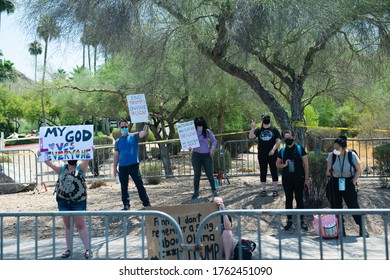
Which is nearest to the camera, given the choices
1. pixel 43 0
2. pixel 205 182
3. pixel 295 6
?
pixel 295 6

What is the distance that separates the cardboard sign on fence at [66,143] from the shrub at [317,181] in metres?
3.98

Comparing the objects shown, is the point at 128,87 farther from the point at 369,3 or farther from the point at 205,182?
the point at 369,3

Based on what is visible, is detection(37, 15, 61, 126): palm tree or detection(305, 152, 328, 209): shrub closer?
detection(305, 152, 328, 209): shrub

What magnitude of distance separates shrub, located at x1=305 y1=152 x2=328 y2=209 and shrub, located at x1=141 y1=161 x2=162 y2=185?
5942 millimetres

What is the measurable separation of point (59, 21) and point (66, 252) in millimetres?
4588

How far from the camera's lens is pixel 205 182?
13.7m

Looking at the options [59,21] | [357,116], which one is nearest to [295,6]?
[59,21]

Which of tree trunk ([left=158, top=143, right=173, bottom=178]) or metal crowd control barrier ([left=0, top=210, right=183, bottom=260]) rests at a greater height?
tree trunk ([left=158, top=143, right=173, bottom=178])

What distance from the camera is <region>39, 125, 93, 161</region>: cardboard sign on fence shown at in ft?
25.7

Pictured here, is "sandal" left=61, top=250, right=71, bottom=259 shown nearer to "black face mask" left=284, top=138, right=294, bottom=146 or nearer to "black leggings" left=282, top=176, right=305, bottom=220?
"black leggings" left=282, top=176, right=305, bottom=220

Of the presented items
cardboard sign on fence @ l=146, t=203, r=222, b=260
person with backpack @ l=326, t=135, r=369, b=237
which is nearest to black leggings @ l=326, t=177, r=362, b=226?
person with backpack @ l=326, t=135, r=369, b=237

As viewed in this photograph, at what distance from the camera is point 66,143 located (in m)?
7.96

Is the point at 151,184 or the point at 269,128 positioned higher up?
the point at 269,128

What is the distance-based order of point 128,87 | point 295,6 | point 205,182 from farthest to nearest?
point 128,87 < point 205,182 < point 295,6
